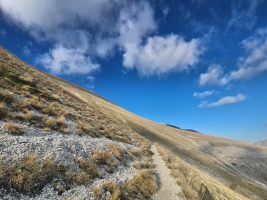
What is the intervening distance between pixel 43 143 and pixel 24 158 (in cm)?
250

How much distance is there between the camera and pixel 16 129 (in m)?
14.4

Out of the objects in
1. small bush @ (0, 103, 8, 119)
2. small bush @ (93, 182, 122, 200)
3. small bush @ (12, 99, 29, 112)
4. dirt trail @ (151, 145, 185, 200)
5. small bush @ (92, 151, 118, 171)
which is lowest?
small bush @ (93, 182, 122, 200)

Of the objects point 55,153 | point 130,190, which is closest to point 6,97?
point 55,153

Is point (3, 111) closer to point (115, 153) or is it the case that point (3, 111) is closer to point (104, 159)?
point (104, 159)

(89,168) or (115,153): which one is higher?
(115,153)

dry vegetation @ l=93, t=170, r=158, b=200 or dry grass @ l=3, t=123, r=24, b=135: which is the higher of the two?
dry grass @ l=3, t=123, r=24, b=135

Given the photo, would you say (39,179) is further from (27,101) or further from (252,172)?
(252,172)

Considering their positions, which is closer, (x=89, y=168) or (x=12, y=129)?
(x=89, y=168)

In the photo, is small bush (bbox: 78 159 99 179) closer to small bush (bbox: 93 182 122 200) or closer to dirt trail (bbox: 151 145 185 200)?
small bush (bbox: 93 182 122 200)

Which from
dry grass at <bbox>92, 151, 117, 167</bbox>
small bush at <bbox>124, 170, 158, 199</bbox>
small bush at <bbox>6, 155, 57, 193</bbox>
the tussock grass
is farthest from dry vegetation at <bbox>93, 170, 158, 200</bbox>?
small bush at <bbox>6, 155, 57, 193</bbox>

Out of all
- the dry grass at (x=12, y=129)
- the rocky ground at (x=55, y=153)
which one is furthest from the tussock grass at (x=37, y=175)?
the dry grass at (x=12, y=129)

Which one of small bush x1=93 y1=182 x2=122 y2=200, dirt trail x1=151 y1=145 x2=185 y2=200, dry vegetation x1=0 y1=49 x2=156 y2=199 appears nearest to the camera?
dry vegetation x1=0 y1=49 x2=156 y2=199

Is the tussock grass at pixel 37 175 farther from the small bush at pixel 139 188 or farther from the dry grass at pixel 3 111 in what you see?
the dry grass at pixel 3 111

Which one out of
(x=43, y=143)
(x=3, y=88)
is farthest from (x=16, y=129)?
(x=3, y=88)
